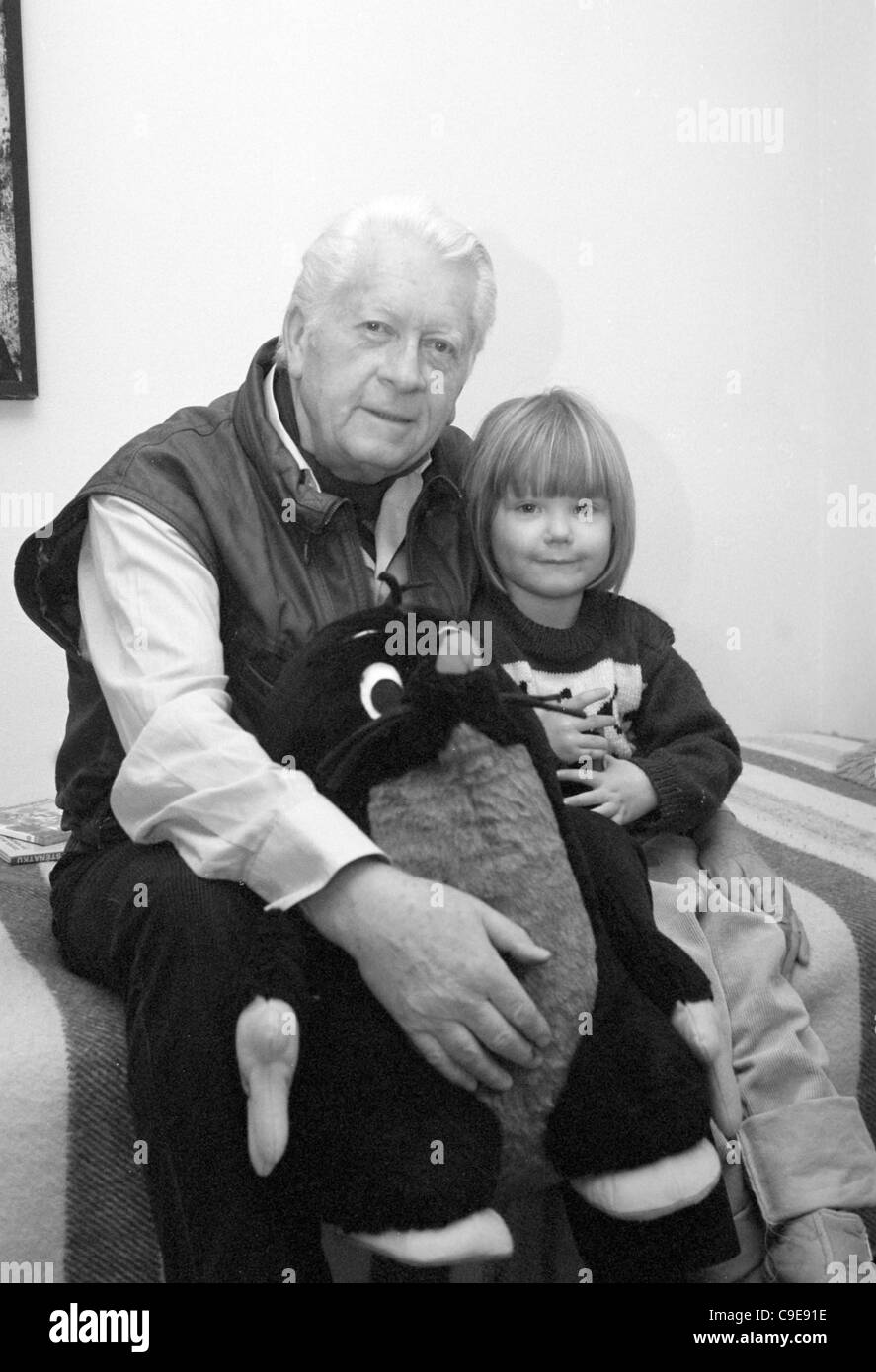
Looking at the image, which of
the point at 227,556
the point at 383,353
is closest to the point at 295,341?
the point at 383,353

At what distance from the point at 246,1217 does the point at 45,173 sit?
164cm

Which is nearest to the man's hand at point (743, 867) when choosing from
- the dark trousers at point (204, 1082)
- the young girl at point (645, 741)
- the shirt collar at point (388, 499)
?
the young girl at point (645, 741)

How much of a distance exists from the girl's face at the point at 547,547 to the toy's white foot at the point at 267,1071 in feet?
2.30

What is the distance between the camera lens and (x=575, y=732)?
1.44m

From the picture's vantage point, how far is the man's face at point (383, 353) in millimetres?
1418

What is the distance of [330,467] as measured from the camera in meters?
1.49

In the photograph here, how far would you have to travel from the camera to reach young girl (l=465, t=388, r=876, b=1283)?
49.7 inches

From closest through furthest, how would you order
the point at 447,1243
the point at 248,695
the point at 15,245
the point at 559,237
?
1. the point at 447,1243
2. the point at 248,695
3. the point at 15,245
4. the point at 559,237

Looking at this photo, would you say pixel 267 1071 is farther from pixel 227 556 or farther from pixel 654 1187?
pixel 227 556

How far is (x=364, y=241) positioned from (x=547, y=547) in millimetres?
398

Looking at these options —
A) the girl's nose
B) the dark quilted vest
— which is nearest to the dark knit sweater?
the girl's nose

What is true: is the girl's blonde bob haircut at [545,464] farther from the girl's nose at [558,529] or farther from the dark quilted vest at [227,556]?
the dark quilted vest at [227,556]

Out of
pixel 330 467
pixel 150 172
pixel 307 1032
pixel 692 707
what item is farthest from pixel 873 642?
pixel 307 1032
